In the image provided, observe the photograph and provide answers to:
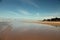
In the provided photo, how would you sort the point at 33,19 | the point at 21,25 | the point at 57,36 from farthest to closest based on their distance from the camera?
1. the point at 21,25
2. the point at 33,19
3. the point at 57,36

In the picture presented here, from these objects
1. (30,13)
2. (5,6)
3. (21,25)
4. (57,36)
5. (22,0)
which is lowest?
(57,36)

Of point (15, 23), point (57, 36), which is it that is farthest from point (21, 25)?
point (57, 36)

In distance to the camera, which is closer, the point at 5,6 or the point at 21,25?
the point at 5,6

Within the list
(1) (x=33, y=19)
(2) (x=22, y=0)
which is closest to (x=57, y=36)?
(1) (x=33, y=19)

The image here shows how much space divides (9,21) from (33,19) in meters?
0.57

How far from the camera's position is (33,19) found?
216 cm

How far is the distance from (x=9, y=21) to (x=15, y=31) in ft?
0.93

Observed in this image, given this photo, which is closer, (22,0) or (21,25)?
(22,0)

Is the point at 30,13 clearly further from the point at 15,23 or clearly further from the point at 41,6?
the point at 15,23

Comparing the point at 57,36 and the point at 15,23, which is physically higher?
the point at 15,23

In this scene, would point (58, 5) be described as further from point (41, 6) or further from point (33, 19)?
point (33, 19)

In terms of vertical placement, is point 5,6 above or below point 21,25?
above

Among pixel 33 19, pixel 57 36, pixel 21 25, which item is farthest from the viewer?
pixel 21 25

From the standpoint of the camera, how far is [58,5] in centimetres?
209
